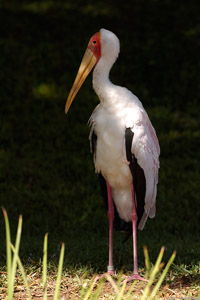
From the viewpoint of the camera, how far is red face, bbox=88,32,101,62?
4055 mm

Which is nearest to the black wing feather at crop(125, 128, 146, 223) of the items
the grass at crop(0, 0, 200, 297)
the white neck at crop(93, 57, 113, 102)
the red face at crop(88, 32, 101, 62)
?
the white neck at crop(93, 57, 113, 102)

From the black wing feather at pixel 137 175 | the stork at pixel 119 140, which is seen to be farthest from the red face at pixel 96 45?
the black wing feather at pixel 137 175

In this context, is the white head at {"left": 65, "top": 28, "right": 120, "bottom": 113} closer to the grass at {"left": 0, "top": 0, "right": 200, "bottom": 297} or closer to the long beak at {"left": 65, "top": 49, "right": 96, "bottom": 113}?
the long beak at {"left": 65, "top": 49, "right": 96, "bottom": 113}

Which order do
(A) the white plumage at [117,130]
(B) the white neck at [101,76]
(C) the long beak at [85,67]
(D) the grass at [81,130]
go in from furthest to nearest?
(D) the grass at [81,130], (C) the long beak at [85,67], (B) the white neck at [101,76], (A) the white plumage at [117,130]

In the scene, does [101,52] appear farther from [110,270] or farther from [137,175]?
[110,270]

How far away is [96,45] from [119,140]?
675 millimetres

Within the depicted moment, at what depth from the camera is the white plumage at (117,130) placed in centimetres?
387

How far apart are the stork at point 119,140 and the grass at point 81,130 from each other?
0.50 m

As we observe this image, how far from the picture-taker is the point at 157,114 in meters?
7.31

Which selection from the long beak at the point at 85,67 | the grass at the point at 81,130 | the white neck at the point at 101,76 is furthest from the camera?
the grass at the point at 81,130

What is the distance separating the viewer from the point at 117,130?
12.7 ft

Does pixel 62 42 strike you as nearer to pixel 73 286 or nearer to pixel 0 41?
pixel 0 41

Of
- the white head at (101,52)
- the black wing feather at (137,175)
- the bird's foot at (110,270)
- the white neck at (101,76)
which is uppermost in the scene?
the white head at (101,52)

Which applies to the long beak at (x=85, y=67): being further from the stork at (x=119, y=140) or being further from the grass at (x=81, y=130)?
the grass at (x=81, y=130)
